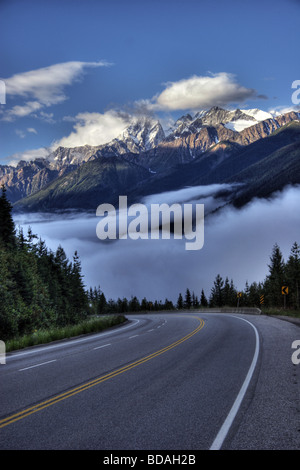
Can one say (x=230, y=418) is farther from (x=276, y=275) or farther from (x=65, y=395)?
(x=276, y=275)

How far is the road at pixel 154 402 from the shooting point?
570 cm

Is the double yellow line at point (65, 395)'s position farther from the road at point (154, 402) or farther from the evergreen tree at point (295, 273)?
the evergreen tree at point (295, 273)

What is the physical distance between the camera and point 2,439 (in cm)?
586

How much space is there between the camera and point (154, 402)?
759cm

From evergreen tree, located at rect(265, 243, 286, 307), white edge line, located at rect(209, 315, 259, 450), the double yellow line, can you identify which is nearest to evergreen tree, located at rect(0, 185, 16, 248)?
the double yellow line

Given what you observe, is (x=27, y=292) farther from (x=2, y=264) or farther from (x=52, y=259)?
(x=52, y=259)

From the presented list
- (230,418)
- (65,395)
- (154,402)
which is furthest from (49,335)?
(230,418)

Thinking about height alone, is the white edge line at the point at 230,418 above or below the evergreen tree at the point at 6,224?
below

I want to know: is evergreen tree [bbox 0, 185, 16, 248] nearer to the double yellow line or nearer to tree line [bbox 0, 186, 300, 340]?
tree line [bbox 0, 186, 300, 340]

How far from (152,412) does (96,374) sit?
4.06 meters

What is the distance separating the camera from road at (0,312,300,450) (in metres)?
5.70

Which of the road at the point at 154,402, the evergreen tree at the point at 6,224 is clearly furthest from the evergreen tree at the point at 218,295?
the road at the point at 154,402

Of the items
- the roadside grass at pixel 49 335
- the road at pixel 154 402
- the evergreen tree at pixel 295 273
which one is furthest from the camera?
the evergreen tree at pixel 295 273

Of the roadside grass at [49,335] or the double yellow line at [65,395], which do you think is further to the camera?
the roadside grass at [49,335]
